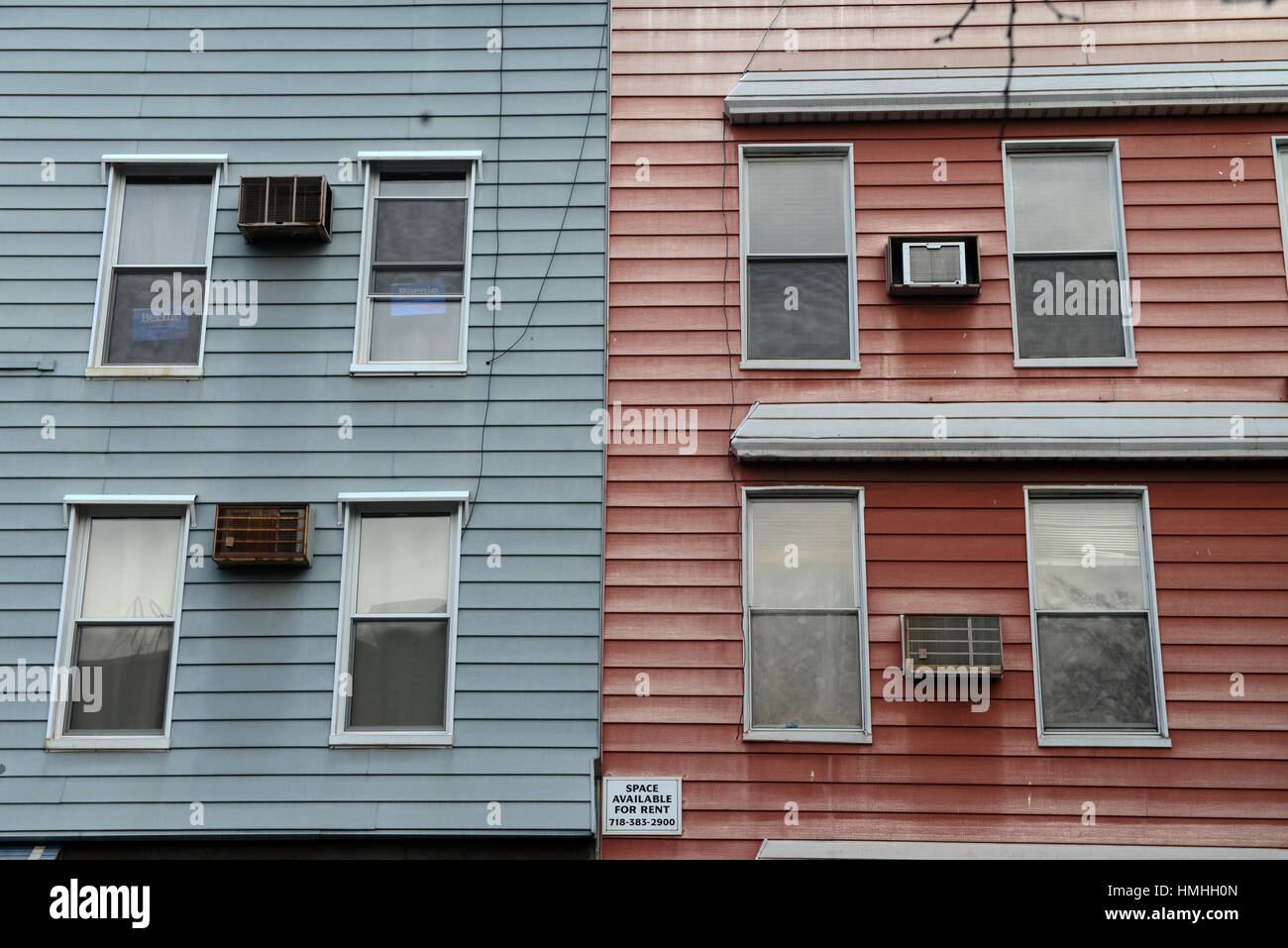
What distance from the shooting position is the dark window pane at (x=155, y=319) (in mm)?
9156

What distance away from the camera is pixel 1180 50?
31.2 feet

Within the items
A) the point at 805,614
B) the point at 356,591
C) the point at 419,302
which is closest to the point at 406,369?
the point at 419,302

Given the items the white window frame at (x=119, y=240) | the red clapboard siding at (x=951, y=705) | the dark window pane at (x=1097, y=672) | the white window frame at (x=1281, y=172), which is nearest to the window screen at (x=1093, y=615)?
the dark window pane at (x=1097, y=672)

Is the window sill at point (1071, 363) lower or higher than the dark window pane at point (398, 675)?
higher

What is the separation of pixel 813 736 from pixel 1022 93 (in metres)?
5.17

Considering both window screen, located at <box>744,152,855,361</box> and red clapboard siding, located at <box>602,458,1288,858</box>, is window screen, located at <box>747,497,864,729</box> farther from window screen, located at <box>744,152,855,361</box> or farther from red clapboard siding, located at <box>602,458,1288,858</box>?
window screen, located at <box>744,152,855,361</box>

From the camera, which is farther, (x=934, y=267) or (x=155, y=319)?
(x=155, y=319)

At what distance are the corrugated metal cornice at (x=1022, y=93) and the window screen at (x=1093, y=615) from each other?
3.10m

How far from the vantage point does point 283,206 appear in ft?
29.8

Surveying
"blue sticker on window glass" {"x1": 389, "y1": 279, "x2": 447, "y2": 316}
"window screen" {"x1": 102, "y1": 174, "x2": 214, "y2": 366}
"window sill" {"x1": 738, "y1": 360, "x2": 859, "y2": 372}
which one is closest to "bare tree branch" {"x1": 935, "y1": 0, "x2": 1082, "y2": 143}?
"window sill" {"x1": 738, "y1": 360, "x2": 859, "y2": 372}

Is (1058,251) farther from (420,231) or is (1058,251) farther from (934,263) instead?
(420,231)

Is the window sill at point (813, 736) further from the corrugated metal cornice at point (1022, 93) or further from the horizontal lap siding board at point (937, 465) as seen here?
the corrugated metal cornice at point (1022, 93)

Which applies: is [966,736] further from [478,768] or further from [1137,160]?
[1137,160]
